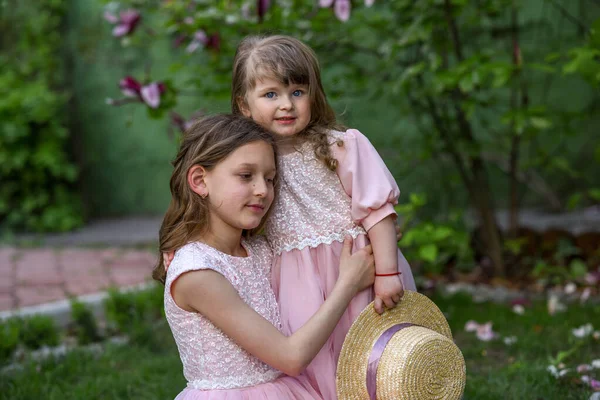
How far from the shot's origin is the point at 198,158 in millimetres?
2062

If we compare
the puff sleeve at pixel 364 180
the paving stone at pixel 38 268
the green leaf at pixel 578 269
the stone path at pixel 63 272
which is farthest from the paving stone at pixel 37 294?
the green leaf at pixel 578 269

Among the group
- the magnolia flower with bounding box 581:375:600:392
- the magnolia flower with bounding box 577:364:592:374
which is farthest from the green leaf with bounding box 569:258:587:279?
the magnolia flower with bounding box 581:375:600:392

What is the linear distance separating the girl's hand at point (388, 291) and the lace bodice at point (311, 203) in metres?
0.17

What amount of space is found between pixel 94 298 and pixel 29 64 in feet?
14.3

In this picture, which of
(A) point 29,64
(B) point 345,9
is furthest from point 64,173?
(B) point 345,9

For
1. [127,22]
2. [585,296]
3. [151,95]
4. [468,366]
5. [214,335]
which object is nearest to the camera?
[214,335]

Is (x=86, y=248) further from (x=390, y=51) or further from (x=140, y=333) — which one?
(x=390, y=51)

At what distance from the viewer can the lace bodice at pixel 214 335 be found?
2.02 m

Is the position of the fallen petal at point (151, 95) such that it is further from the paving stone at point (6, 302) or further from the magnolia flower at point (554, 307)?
the magnolia flower at point (554, 307)

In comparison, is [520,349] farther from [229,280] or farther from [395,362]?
[229,280]

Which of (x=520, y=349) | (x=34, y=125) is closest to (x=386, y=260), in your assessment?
(x=520, y=349)

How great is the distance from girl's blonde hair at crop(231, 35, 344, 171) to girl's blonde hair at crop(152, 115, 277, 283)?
0.46 ft

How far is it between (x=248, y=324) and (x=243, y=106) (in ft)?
2.23

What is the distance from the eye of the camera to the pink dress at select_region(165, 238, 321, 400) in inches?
79.6
